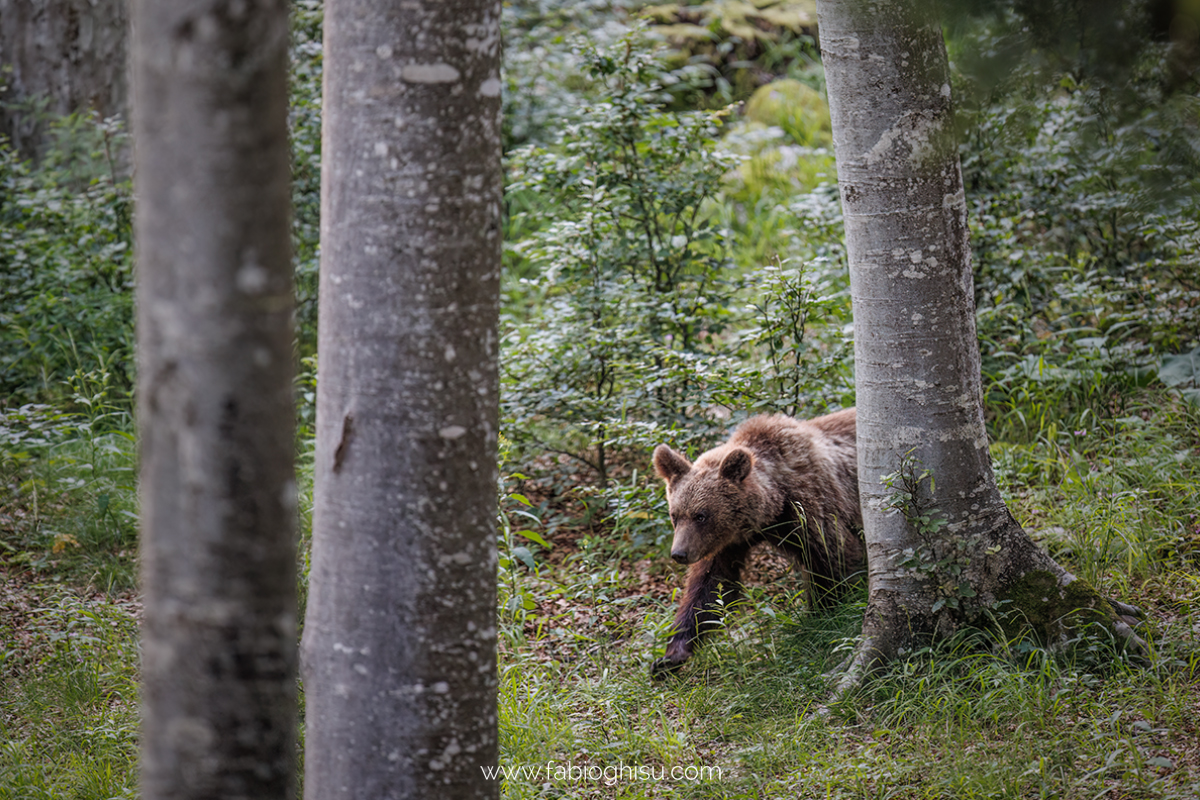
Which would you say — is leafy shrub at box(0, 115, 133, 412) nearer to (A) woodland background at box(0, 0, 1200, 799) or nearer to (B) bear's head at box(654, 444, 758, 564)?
(A) woodland background at box(0, 0, 1200, 799)

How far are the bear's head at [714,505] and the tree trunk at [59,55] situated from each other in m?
7.75

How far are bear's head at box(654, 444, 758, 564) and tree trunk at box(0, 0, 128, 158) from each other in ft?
25.4

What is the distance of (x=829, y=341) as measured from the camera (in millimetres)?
6375

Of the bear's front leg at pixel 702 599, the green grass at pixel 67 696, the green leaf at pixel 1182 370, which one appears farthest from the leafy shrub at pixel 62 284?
the green leaf at pixel 1182 370

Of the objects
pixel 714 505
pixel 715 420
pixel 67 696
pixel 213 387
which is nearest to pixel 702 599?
pixel 714 505

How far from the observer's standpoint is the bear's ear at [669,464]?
4.63 meters

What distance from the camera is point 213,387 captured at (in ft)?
5.27

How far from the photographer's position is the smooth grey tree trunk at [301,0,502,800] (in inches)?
83.9

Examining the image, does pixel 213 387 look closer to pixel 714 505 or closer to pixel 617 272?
pixel 714 505

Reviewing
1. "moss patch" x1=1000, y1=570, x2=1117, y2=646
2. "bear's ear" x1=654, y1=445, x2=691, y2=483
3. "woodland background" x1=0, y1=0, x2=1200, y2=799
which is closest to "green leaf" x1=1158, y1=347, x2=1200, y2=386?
"woodland background" x1=0, y1=0, x2=1200, y2=799

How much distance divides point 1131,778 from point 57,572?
536 cm

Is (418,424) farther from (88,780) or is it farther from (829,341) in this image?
(829,341)

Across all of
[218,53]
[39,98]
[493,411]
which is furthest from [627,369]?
[39,98]

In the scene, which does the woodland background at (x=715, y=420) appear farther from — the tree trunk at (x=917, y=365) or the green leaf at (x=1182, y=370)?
the tree trunk at (x=917, y=365)
